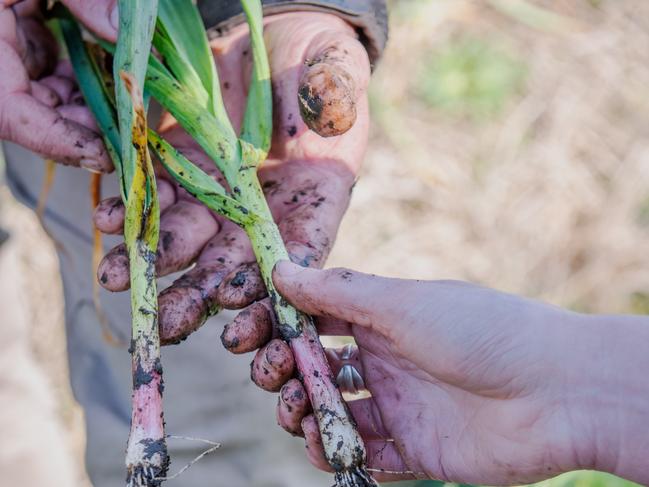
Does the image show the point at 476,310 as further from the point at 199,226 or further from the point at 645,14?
the point at 645,14

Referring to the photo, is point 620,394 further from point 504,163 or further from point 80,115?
point 504,163

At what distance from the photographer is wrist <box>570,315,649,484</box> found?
106cm

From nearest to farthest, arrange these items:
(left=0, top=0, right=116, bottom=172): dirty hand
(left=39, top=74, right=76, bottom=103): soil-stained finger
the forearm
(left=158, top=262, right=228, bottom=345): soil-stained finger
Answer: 1. the forearm
2. (left=158, top=262, right=228, bottom=345): soil-stained finger
3. (left=0, top=0, right=116, bottom=172): dirty hand
4. (left=39, top=74, right=76, bottom=103): soil-stained finger

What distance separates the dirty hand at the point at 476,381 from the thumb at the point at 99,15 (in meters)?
0.66

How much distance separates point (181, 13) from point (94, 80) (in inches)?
9.8

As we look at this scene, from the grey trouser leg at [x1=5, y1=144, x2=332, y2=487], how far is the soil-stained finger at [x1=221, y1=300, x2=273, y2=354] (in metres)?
0.64

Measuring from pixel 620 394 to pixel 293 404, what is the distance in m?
0.52

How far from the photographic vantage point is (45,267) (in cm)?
287

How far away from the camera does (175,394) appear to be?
6.42 feet


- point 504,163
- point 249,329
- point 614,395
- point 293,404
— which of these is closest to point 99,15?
point 249,329

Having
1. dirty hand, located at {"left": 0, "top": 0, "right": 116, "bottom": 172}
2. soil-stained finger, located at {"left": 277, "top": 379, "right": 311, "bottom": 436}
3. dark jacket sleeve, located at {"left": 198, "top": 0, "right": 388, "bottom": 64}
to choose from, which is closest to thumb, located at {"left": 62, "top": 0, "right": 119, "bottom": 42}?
dirty hand, located at {"left": 0, "top": 0, "right": 116, "bottom": 172}

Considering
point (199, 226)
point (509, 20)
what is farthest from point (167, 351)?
point (509, 20)

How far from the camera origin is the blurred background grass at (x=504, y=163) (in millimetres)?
2664

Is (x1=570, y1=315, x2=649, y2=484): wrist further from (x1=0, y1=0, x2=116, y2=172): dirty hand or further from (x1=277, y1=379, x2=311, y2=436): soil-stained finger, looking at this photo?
(x1=0, y1=0, x2=116, y2=172): dirty hand
